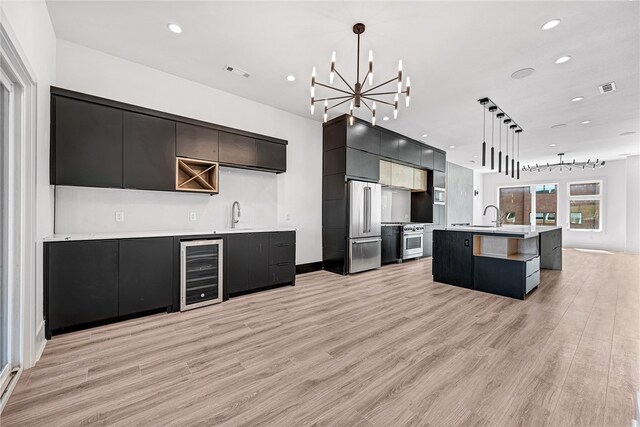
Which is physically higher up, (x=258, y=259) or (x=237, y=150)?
(x=237, y=150)

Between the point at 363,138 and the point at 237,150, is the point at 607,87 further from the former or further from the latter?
the point at 237,150

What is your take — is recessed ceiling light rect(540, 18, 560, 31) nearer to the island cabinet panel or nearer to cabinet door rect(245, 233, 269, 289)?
the island cabinet panel

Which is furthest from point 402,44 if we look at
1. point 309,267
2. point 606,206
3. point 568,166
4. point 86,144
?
point 606,206

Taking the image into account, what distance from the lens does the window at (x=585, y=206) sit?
9219 mm

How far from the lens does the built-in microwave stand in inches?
291

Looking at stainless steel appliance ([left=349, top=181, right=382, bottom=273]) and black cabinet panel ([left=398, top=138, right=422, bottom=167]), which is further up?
black cabinet panel ([left=398, top=138, right=422, bottom=167])

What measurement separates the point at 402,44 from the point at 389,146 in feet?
10.4

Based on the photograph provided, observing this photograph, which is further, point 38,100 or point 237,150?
point 237,150

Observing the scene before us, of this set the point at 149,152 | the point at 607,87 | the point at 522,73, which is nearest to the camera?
the point at 149,152

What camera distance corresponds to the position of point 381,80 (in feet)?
12.4

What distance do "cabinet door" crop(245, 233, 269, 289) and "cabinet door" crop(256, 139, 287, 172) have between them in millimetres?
1163

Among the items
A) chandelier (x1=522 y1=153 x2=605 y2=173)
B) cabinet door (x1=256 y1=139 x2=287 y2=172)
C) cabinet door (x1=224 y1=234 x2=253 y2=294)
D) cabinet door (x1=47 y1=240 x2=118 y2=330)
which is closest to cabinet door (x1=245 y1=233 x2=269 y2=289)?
cabinet door (x1=224 y1=234 x2=253 y2=294)

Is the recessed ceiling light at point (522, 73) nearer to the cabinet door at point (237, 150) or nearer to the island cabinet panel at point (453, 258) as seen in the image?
the island cabinet panel at point (453, 258)

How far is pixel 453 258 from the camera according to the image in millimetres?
4453
